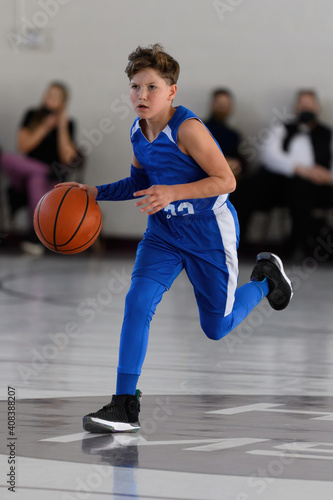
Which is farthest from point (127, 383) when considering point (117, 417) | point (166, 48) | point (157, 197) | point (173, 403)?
point (166, 48)

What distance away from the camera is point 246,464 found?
2623 millimetres

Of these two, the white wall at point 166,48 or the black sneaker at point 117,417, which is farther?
the white wall at point 166,48

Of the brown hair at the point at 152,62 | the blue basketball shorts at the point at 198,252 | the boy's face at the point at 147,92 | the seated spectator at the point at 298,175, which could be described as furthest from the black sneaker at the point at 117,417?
the seated spectator at the point at 298,175

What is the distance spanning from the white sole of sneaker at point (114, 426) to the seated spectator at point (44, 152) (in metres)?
6.82

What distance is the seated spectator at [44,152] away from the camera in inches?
386

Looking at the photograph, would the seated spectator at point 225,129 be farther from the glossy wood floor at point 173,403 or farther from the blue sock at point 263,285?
the blue sock at point 263,285

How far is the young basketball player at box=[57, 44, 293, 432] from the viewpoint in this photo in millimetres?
3109

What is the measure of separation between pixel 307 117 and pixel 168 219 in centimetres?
635

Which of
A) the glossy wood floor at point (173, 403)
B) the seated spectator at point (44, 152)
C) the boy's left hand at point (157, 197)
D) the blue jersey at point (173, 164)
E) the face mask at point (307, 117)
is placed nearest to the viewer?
the glossy wood floor at point (173, 403)

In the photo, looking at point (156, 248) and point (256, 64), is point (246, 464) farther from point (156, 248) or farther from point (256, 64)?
point (256, 64)

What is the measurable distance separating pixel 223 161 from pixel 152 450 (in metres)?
0.97

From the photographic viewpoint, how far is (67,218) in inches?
134

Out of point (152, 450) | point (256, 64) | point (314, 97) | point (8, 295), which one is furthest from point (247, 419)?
point (256, 64)

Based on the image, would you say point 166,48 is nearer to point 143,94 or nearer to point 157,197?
point 143,94
